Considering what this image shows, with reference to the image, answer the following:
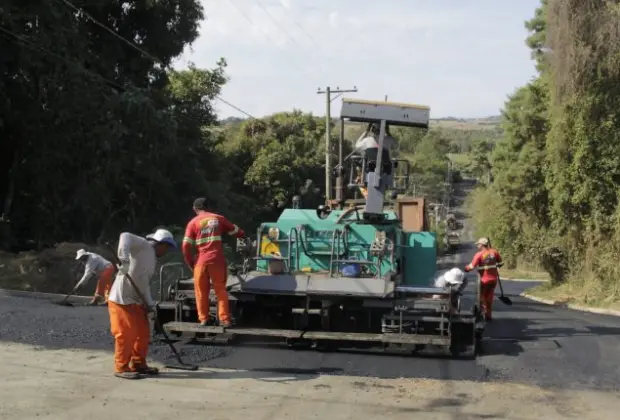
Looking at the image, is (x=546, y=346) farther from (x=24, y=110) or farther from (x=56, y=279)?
(x=24, y=110)

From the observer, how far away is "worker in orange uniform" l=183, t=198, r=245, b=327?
8164 millimetres

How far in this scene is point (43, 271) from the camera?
54.3 feet

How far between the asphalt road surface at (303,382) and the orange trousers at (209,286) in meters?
0.41

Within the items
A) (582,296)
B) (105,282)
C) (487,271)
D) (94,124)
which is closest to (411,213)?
(487,271)

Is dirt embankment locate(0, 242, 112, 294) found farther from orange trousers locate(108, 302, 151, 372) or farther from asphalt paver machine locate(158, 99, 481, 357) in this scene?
orange trousers locate(108, 302, 151, 372)

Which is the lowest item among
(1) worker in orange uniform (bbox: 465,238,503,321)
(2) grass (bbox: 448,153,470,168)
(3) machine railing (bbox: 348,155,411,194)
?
(1) worker in orange uniform (bbox: 465,238,503,321)

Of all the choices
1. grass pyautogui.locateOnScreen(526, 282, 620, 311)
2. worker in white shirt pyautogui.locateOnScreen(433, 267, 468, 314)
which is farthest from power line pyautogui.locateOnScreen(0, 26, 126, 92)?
grass pyautogui.locateOnScreen(526, 282, 620, 311)

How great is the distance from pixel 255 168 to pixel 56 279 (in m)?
22.2

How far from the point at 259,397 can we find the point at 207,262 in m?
2.12

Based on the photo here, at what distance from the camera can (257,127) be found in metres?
41.0

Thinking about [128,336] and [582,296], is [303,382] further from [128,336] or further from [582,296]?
[582,296]

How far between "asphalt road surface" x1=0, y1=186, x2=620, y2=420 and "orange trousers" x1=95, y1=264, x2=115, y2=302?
3.41 metres

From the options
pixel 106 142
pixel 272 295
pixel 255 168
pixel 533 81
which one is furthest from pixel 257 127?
pixel 272 295

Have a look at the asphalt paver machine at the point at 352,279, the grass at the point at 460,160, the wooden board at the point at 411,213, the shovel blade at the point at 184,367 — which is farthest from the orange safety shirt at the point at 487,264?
the grass at the point at 460,160
